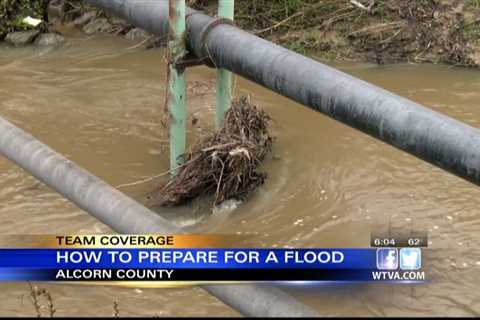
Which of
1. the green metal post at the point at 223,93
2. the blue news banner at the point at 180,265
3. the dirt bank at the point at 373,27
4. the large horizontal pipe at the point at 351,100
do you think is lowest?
the blue news banner at the point at 180,265

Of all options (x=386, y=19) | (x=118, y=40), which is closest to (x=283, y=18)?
(x=386, y=19)

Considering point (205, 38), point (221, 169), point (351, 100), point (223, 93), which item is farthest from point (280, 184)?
point (351, 100)

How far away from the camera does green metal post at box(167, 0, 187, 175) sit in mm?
4035

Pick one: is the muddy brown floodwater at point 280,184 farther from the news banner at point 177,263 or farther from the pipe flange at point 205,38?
the pipe flange at point 205,38

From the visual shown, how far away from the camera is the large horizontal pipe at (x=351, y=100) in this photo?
7.60 feet

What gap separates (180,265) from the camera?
2.66 metres

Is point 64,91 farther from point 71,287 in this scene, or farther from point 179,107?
point 71,287

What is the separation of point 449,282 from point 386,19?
12.4ft

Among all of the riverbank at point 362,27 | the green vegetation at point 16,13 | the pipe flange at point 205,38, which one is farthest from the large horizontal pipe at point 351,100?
the green vegetation at point 16,13

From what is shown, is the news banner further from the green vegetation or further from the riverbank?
the green vegetation

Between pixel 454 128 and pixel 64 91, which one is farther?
pixel 64 91

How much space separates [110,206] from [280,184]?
2.33m

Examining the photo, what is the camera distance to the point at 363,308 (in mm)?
3459

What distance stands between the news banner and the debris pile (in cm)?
128
